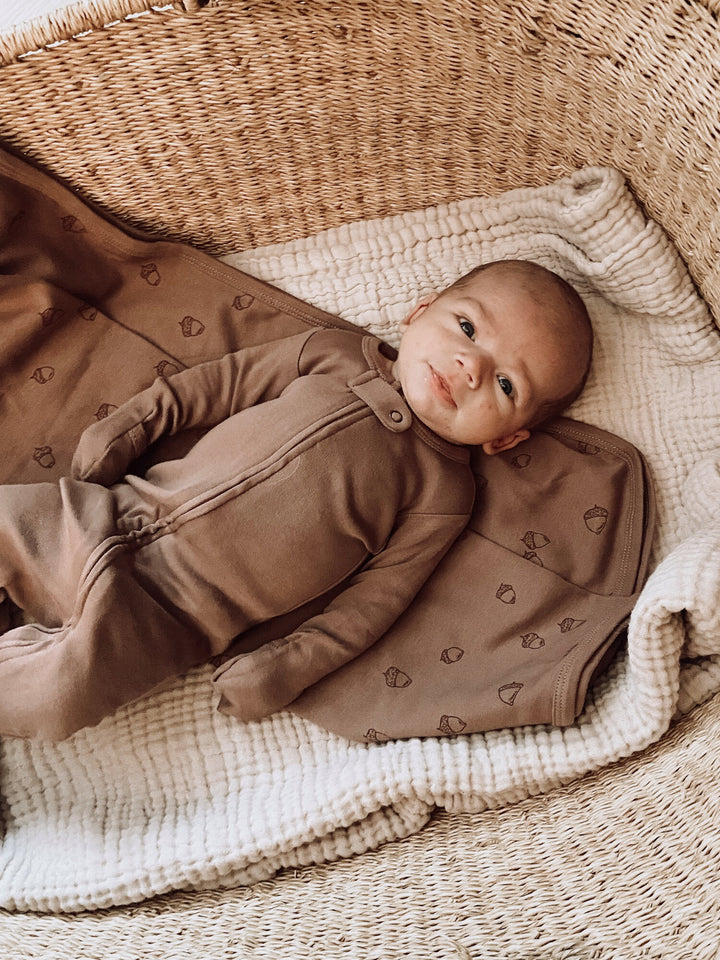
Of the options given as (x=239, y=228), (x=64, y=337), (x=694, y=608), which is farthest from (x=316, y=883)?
(x=239, y=228)

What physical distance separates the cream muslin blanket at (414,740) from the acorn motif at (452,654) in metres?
0.13

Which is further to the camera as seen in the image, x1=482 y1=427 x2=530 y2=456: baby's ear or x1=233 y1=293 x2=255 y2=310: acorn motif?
x1=233 y1=293 x2=255 y2=310: acorn motif

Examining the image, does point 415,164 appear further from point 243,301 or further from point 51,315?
point 51,315

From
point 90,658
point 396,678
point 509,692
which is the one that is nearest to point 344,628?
point 396,678

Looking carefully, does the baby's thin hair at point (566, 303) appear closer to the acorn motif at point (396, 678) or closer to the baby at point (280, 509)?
the baby at point (280, 509)

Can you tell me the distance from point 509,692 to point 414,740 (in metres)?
0.15

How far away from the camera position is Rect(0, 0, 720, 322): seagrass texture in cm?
115

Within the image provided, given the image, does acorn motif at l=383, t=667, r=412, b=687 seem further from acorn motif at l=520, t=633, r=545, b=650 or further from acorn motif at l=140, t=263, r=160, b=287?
acorn motif at l=140, t=263, r=160, b=287

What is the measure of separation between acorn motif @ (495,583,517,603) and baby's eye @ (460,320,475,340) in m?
0.39

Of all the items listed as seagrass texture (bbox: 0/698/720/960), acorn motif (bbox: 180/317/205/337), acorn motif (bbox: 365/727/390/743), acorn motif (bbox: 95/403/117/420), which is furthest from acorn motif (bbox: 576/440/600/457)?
acorn motif (bbox: 95/403/117/420)

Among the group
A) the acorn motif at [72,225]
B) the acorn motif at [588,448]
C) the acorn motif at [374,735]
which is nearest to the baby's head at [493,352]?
the acorn motif at [588,448]

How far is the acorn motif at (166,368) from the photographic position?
142 cm

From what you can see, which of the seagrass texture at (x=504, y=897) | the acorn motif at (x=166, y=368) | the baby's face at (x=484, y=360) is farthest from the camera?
the acorn motif at (x=166, y=368)

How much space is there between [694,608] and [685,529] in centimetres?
27
